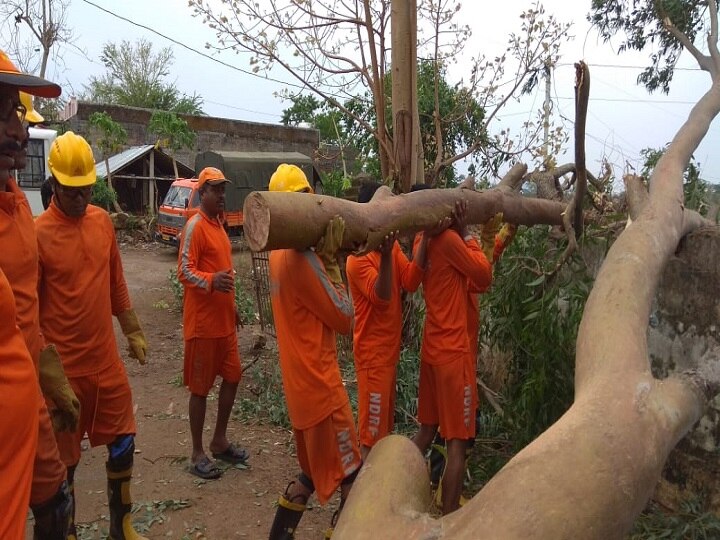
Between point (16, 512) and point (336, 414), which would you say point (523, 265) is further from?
point (16, 512)

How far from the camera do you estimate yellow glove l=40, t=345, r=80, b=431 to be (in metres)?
2.71

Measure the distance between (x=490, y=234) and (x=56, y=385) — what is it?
8.17ft

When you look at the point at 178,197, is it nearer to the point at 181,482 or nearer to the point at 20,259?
the point at 181,482

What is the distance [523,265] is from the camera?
4.01 m

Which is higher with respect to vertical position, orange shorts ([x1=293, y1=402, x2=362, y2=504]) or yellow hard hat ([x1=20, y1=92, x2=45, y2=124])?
yellow hard hat ([x1=20, y1=92, x2=45, y2=124])

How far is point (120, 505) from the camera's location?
336 cm

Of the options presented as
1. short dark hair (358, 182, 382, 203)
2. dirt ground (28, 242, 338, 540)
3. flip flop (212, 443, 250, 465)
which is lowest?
dirt ground (28, 242, 338, 540)

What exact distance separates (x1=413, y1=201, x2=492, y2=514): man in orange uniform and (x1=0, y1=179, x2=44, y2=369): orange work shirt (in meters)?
2.05

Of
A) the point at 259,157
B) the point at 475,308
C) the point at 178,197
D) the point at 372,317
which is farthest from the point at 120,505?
the point at 259,157

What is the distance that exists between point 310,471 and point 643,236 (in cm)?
189

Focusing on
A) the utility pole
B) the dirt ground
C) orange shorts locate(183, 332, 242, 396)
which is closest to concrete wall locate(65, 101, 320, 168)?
the utility pole

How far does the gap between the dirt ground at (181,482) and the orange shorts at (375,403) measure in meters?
0.74

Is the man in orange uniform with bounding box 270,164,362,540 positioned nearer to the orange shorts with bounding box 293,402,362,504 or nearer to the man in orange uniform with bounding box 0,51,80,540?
the orange shorts with bounding box 293,402,362,504

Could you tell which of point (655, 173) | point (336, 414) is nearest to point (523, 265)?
point (655, 173)
